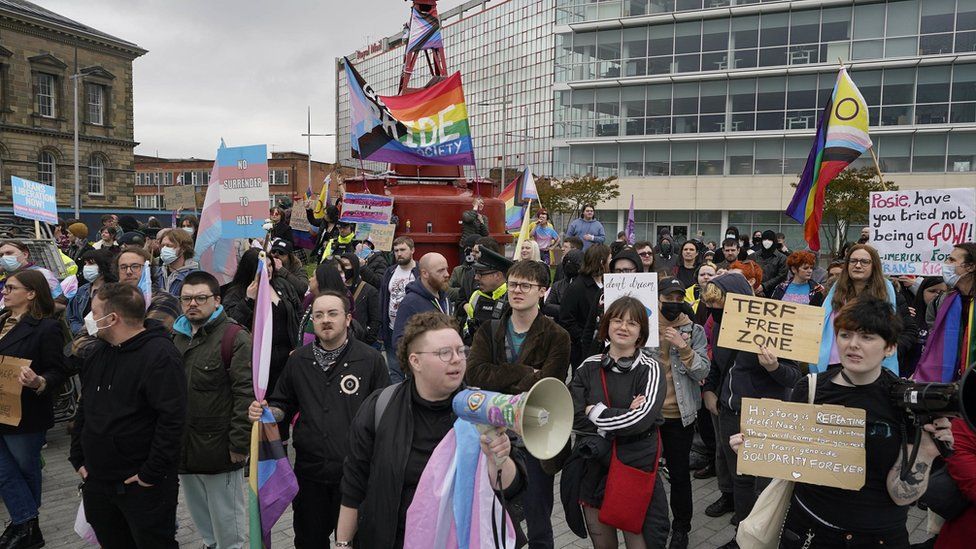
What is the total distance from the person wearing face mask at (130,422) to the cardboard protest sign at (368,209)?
23.7 feet

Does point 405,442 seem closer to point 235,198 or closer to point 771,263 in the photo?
point 235,198

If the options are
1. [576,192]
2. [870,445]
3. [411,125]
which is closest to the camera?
[870,445]

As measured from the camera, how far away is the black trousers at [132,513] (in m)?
3.81

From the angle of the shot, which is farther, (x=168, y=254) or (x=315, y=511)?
(x=168, y=254)

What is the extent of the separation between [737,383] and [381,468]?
2.79 m

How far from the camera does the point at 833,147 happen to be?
7699mm

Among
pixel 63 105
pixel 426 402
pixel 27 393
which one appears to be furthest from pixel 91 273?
pixel 63 105

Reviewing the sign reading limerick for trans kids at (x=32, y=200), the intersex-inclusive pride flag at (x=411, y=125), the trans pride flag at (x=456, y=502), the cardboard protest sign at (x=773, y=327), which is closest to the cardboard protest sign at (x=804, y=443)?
the cardboard protest sign at (x=773, y=327)

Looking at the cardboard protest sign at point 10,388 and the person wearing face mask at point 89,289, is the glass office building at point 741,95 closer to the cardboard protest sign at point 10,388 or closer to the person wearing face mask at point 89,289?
the person wearing face mask at point 89,289

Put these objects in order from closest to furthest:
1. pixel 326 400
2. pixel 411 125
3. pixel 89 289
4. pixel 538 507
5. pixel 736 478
Result: pixel 326 400
pixel 538 507
pixel 736 478
pixel 89 289
pixel 411 125

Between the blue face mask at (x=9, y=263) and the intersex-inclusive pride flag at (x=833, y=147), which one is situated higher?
the intersex-inclusive pride flag at (x=833, y=147)

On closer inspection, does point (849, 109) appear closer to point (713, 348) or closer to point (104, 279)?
point (713, 348)

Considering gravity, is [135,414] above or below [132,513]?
above

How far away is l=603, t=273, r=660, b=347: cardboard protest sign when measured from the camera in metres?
4.45
